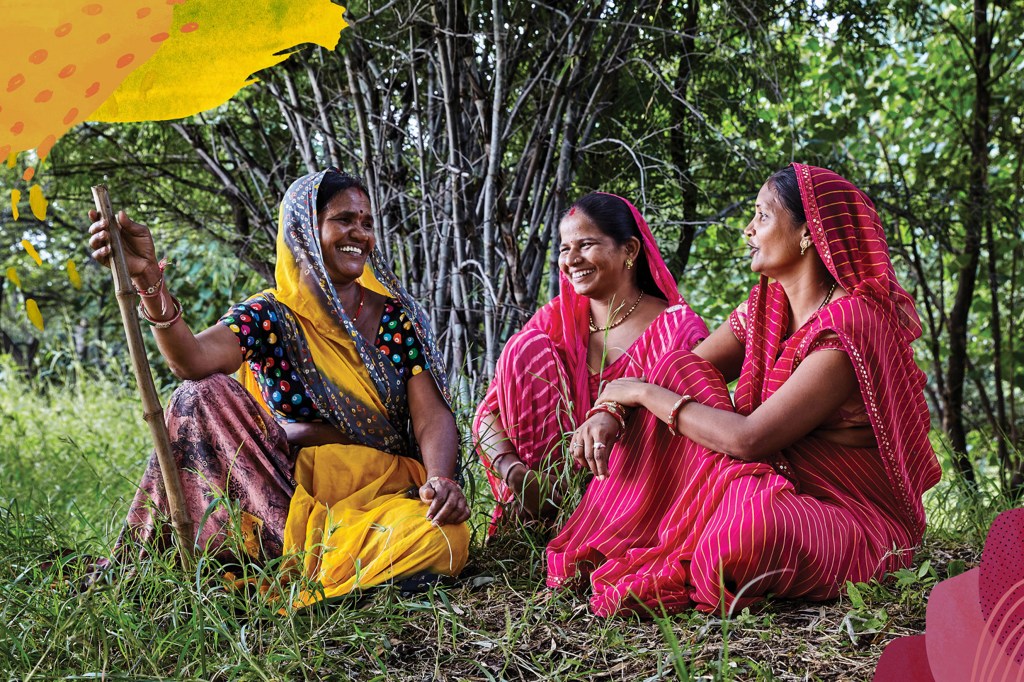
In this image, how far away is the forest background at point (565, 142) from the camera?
3713 mm

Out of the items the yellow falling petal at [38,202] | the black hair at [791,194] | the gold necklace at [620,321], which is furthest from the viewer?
the gold necklace at [620,321]

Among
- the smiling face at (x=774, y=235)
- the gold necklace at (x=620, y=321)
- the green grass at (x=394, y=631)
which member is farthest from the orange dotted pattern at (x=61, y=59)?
the gold necklace at (x=620, y=321)

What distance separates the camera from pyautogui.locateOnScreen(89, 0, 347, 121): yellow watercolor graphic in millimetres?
1805

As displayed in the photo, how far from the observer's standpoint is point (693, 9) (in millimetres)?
3801

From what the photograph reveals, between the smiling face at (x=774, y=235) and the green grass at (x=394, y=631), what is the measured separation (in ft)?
2.70

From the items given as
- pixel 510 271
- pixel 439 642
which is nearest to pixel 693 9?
pixel 510 271

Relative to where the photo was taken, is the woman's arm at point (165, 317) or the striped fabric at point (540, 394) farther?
the striped fabric at point (540, 394)

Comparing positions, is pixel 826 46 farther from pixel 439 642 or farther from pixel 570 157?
pixel 439 642

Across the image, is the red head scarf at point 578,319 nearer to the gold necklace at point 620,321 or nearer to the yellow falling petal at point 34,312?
the gold necklace at point 620,321

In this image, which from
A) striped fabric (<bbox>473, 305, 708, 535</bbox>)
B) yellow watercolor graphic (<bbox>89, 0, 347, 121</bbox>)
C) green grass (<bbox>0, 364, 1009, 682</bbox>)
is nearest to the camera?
yellow watercolor graphic (<bbox>89, 0, 347, 121</bbox>)

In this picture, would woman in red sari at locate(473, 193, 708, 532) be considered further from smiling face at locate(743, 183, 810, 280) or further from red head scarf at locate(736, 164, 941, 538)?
red head scarf at locate(736, 164, 941, 538)

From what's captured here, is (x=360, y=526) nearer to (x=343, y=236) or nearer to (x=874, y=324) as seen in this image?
(x=343, y=236)

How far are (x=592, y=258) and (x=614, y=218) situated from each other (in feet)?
0.51

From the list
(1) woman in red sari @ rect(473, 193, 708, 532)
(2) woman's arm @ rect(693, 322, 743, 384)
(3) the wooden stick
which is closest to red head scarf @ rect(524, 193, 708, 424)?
(1) woman in red sari @ rect(473, 193, 708, 532)
